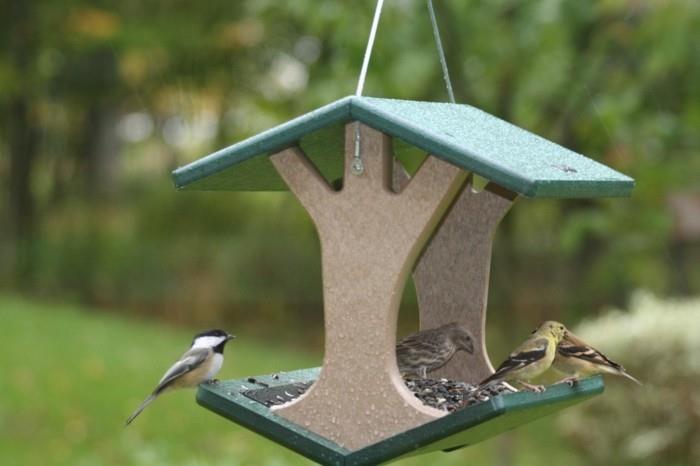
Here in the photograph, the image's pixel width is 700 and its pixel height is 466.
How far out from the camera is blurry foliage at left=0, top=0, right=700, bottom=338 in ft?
23.9

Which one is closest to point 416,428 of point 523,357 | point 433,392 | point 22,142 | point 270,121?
point 433,392

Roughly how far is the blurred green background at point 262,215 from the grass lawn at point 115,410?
0.04 metres

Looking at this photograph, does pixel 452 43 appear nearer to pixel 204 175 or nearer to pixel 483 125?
pixel 483 125

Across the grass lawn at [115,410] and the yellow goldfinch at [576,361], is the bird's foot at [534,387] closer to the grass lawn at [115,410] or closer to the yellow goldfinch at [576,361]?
the yellow goldfinch at [576,361]

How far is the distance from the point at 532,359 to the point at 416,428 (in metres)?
0.55

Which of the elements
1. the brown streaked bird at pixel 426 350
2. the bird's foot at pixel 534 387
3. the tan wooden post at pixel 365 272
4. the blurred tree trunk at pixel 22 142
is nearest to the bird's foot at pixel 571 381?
the bird's foot at pixel 534 387

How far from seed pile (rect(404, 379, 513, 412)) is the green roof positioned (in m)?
0.67

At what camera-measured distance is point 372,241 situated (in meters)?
2.97

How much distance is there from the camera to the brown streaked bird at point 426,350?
11.0ft

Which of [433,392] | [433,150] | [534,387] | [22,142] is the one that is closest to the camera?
[433,150]

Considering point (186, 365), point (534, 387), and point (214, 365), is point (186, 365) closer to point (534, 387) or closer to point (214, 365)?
point (214, 365)

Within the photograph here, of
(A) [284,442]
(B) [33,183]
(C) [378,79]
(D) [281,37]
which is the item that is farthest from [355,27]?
(B) [33,183]

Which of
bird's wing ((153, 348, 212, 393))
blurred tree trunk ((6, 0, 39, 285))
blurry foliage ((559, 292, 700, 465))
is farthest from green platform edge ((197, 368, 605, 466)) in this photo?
blurred tree trunk ((6, 0, 39, 285))

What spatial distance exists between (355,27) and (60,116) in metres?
14.9
